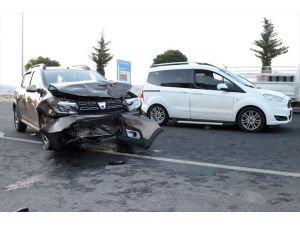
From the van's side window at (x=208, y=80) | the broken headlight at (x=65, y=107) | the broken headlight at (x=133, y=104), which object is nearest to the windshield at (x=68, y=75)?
the broken headlight at (x=133, y=104)

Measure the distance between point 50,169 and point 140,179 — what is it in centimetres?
158

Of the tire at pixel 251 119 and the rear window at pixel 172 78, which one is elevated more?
the rear window at pixel 172 78

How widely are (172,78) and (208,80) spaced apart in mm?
1160

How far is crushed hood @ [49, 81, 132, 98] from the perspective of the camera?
21.4 ft

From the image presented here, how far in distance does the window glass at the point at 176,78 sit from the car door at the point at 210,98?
233 millimetres

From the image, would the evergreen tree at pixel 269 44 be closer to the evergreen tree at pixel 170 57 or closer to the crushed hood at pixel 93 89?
the evergreen tree at pixel 170 57

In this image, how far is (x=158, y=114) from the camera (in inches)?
450

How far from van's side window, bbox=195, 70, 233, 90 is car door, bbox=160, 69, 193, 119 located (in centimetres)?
23

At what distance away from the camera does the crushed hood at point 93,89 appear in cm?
653

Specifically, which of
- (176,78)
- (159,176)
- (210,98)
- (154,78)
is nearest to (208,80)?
(210,98)

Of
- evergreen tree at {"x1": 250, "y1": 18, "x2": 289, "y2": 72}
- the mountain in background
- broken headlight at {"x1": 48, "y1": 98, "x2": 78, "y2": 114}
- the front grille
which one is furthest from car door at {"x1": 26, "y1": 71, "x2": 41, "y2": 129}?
evergreen tree at {"x1": 250, "y1": 18, "x2": 289, "y2": 72}

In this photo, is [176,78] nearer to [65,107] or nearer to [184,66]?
[184,66]

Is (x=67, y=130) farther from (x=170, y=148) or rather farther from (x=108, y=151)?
(x=170, y=148)

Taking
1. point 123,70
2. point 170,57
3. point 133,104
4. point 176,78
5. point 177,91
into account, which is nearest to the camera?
point 133,104
